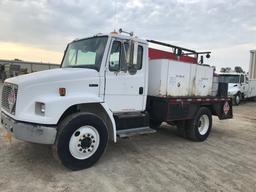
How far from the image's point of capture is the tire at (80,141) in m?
4.23

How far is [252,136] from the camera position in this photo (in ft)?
26.1

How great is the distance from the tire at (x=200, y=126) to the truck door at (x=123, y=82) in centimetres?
181

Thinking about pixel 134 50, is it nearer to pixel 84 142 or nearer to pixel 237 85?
pixel 84 142

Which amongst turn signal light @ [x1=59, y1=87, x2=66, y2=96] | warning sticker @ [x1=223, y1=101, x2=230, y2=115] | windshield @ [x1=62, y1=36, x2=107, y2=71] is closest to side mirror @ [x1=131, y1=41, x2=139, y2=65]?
windshield @ [x1=62, y1=36, x2=107, y2=71]

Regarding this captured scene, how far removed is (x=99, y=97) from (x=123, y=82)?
0.65 metres

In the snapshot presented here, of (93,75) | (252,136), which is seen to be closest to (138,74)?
(93,75)

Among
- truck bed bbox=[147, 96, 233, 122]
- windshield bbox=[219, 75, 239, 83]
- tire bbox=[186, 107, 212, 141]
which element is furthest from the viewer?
windshield bbox=[219, 75, 239, 83]

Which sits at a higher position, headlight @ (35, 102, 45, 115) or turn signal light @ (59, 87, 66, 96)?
turn signal light @ (59, 87, 66, 96)

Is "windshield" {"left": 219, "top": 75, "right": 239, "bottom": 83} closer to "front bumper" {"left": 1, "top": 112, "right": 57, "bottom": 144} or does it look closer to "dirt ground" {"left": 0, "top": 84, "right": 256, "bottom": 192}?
"dirt ground" {"left": 0, "top": 84, "right": 256, "bottom": 192}

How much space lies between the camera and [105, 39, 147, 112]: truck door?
4969mm

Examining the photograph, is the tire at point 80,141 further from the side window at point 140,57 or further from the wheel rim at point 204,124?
the wheel rim at point 204,124

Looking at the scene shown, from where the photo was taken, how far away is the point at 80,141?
4445 mm

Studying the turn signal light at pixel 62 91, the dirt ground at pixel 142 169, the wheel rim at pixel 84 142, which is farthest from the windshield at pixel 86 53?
the dirt ground at pixel 142 169

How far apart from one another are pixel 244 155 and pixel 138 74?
122 inches
